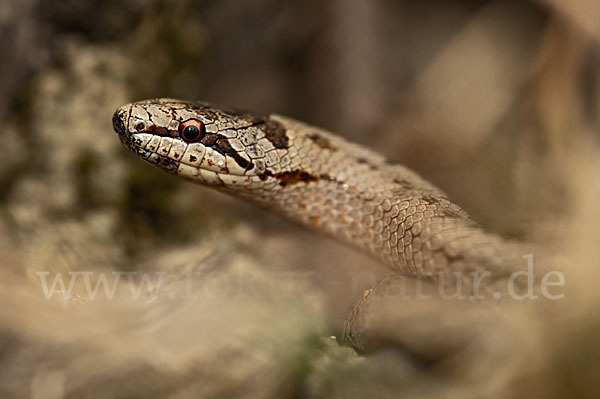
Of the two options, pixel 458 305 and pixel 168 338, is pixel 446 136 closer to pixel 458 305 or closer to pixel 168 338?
pixel 458 305

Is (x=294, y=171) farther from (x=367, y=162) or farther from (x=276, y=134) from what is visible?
(x=367, y=162)

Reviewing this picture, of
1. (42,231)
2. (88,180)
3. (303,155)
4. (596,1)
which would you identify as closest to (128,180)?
(88,180)

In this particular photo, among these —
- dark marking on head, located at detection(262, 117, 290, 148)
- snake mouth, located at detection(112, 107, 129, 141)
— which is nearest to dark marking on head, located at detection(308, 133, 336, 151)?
dark marking on head, located at detection(262, 117, 290, 148)

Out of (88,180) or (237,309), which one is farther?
(88,180)

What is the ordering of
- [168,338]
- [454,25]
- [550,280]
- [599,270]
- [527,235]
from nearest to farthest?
1. [599,270]
2. [550,280]
3. [168,338]
4. [527,235]
5. [454,25]

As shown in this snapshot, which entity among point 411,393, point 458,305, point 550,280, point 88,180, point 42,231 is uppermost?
point 550,280

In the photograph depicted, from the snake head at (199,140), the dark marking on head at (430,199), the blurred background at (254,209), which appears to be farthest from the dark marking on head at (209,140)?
the dark marking on head at (430,199)

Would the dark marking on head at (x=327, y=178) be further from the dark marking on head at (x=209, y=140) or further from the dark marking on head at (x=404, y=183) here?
the dark marking on head at (x=209, y=140)

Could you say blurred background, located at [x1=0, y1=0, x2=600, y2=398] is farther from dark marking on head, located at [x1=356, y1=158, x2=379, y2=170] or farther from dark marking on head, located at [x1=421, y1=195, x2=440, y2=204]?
dark marking on head, located at [x1=356, y1=158, x2=379, y2=170]
